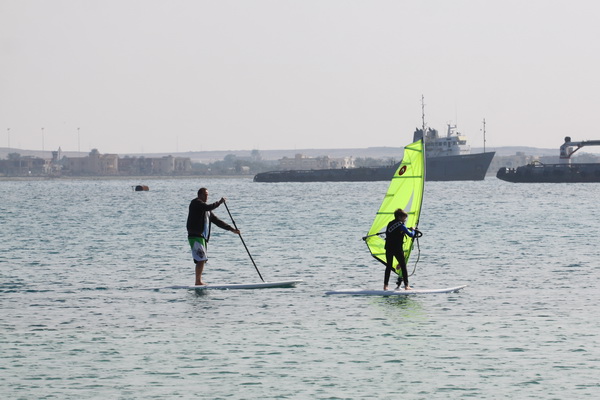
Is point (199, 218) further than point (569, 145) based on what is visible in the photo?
No


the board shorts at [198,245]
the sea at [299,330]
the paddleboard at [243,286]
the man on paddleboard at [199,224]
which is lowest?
the sea at [299,330]

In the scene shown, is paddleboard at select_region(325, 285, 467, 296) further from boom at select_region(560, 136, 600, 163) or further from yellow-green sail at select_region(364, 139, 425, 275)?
boom at select_region(560, 136, 600, 163)

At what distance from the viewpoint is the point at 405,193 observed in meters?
24.9

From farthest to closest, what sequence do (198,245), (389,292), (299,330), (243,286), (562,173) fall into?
(562,173) → (243,286) → (389,292) → (198,245) → (299,330)

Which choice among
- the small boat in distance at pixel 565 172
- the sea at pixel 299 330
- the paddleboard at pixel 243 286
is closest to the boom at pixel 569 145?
the small boat in distance at pixel 565 172

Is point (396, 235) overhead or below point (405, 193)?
below

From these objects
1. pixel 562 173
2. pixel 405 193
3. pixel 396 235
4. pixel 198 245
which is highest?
pixel 405 193

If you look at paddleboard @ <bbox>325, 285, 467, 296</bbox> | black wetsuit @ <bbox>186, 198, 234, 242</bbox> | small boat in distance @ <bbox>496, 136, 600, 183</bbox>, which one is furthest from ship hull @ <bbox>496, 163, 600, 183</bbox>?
black wetsuit @ <bbox>186, 198, 234, 242</bbox>

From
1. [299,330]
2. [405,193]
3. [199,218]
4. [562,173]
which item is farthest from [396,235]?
[562,173]

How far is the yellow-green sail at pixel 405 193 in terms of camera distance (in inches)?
964

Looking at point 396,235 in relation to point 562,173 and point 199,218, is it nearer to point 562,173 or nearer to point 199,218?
point 199,218

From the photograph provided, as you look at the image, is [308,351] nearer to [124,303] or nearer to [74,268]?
[124,303]

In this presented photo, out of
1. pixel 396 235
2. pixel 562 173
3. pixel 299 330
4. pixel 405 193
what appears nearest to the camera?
pixel 299 330

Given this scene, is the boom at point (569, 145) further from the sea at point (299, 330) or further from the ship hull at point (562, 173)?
the sea at point (299, 330)
